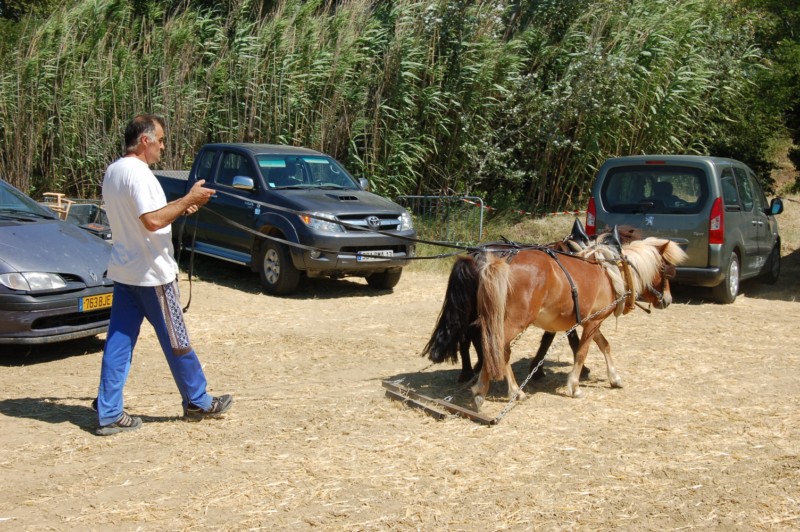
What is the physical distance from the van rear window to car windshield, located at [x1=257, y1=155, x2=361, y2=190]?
3.51m

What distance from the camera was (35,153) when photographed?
14.8 m

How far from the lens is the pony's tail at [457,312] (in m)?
6.01

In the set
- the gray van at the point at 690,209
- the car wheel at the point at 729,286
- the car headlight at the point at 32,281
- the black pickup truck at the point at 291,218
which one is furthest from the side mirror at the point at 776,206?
the car headlight at the point at 32,281

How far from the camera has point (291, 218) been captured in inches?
425

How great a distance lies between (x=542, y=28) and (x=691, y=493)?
13383 millimetres

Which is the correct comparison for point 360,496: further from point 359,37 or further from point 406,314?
point 359,37

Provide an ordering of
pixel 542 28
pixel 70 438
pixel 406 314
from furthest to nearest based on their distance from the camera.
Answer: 1. pixel 542 28
2. pixel 406 314
3. pixel 70 438

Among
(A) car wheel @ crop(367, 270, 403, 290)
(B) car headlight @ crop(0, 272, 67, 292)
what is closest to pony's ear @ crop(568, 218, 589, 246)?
(B) car headlight @ crop(0, 272, 67, 292)

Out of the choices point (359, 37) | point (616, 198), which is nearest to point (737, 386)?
point (616, 198)

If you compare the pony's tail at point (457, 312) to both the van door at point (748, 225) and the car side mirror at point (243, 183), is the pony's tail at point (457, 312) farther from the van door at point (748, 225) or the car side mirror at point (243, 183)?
the van door at point (748, 225)

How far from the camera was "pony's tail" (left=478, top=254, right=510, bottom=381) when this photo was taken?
18.9ft

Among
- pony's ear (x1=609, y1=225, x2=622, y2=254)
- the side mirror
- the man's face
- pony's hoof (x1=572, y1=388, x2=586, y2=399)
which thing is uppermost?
the man's face

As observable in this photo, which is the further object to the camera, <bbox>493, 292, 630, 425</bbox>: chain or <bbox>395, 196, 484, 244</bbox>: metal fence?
<bbox>395, 196, 484, 244</bbox>: metal fence

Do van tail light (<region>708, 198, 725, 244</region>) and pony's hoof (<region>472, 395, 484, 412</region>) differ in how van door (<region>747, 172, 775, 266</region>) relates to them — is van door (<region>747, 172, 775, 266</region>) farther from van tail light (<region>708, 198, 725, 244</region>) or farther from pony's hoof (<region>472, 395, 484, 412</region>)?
pony's hoof (<region>472, 395, 484, 412</region>)
